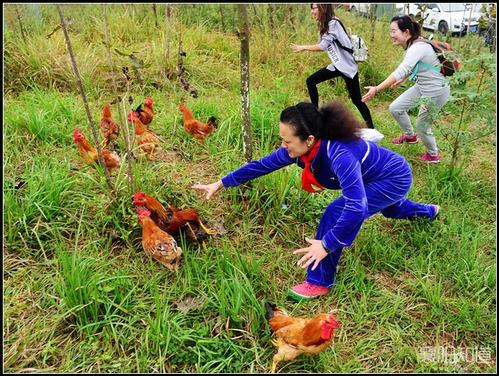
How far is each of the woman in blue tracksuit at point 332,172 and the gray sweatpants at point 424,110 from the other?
1337mm

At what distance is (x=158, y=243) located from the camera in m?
2.58

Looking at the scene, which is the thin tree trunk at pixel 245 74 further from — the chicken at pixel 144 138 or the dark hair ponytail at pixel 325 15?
the dark hair ponytail at pixel 325 15

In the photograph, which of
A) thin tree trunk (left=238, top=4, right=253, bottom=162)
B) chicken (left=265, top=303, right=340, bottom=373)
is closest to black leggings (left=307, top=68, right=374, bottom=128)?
thin tree trunk (left=238, top=4, right=253, bottom=162)

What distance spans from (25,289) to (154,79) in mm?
3266

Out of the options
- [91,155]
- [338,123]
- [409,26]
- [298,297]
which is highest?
[409,26]

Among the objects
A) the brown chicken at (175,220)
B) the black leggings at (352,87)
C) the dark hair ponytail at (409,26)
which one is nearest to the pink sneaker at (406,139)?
the black leggings at (352,87)

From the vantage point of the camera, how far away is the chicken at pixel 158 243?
259 centimetres

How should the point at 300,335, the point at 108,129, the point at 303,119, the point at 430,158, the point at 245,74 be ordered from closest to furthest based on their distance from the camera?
1. the point at 300,335
2. the point at 303,119
3. the point at 245,74
4. the point at 108,129
5. the point at 430,158

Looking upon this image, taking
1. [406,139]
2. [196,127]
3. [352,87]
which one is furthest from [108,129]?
[406,139]

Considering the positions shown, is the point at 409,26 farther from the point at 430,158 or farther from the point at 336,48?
the point at 430,158

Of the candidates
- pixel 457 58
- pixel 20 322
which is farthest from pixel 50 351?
pixel 457 58

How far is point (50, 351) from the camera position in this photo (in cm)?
225

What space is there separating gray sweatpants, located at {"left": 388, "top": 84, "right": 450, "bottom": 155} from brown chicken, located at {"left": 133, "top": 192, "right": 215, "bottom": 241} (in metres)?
2.25

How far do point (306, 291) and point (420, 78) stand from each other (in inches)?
99.0
